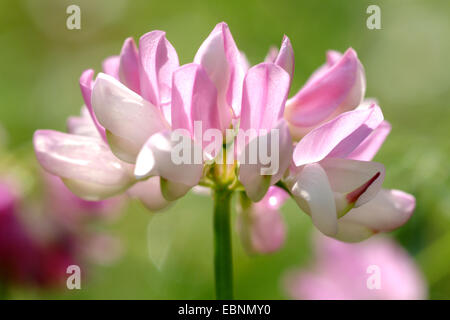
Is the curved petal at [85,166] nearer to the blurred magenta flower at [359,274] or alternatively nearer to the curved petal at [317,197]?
the curved petal at [317,197]

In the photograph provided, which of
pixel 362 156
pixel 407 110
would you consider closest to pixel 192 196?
pixel 407 110

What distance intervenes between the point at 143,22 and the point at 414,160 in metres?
1.87

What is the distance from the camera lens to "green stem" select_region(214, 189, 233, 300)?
71 cm

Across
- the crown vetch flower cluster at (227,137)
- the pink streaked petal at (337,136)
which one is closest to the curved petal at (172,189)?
the crown vetch flower cluster at (227,137)

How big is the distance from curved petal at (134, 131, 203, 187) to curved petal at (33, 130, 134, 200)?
0.08 m

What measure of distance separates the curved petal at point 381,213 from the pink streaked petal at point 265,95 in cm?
14

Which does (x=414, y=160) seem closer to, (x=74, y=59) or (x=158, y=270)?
(x=158, y=270)

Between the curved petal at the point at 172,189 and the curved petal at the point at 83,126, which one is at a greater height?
the curved petal at the point at 83,126

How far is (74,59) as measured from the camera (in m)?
2.88

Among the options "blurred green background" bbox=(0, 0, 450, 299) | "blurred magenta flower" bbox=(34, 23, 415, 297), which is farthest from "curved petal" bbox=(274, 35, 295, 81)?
"blurred green background" bbox=(0, 0, 450, 299)

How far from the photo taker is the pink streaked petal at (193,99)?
0.68m

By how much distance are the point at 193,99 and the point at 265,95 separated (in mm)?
66

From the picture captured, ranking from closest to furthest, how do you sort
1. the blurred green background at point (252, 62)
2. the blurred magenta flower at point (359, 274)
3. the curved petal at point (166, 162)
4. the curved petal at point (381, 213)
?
the curved petal at point (166, 162)
the curved petal at point (381, 213)
the blurred magenta flower at point (359, 274)
the blurred green background at point (252, 62)

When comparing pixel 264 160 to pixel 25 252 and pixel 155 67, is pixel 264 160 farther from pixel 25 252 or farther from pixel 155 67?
pixel 25 252
